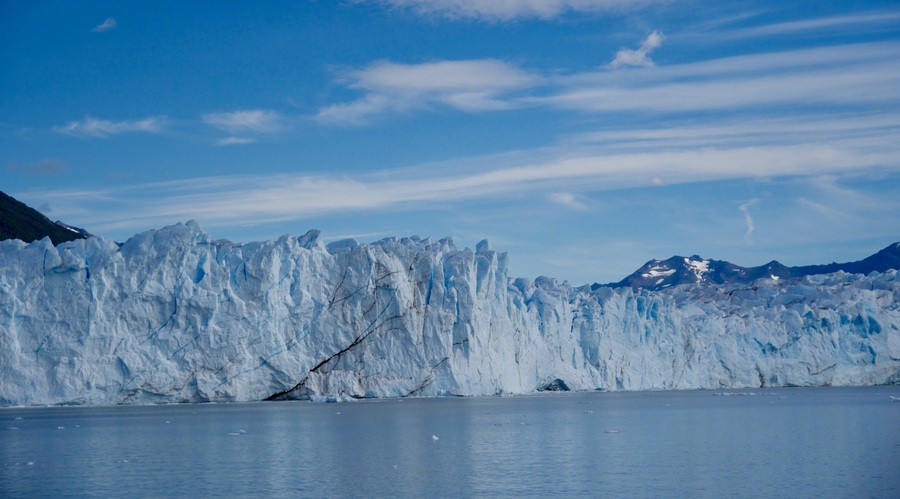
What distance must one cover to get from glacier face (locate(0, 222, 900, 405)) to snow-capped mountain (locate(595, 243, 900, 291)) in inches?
3383

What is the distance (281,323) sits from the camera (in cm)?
3127

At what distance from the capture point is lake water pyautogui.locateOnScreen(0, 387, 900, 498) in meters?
13.7

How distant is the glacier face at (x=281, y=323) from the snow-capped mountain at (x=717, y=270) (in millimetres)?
85924

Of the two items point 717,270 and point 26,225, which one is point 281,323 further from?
point 717,270

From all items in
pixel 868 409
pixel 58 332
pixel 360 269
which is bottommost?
pixel 868 409

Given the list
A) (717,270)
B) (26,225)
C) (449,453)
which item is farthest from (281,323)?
(717,270)

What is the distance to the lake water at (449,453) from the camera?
13.7 m

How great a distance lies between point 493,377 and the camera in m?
36.1

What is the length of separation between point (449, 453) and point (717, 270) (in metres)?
127

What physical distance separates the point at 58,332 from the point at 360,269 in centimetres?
984

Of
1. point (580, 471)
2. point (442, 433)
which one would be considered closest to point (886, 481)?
point (580, 471)

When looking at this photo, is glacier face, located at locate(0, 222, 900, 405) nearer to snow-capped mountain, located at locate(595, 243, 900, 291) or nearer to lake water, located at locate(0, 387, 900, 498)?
lake water, located at locate(0, 387, 900, 498)

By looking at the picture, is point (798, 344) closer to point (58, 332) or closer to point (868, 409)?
point (868, 409)

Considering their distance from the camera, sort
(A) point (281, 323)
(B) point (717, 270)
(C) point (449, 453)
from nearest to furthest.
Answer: (C) point (449, 453) < (A) point (281, 323) < (B) point (717, 270)
